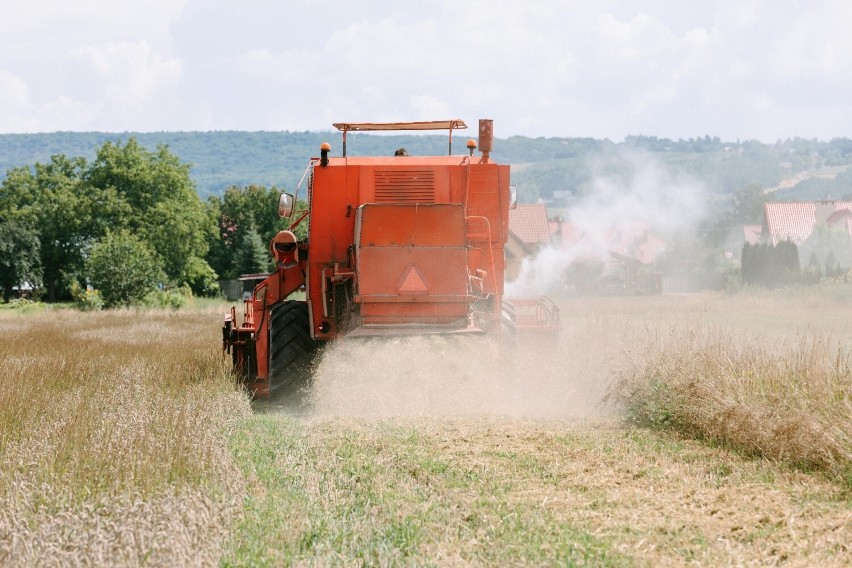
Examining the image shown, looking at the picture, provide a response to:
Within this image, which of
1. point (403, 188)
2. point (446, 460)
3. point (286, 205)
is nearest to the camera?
point (446, 460)

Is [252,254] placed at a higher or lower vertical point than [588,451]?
lower

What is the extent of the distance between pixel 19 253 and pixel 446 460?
73.7m

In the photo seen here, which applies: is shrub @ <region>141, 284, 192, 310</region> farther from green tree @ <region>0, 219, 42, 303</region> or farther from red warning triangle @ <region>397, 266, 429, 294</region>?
red warning triangle @ <region>397, 266, 429, 294</region>

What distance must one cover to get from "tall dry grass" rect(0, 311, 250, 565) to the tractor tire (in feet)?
1.85

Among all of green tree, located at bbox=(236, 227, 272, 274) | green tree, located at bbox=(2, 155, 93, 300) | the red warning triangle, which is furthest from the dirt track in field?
green tree, located at bbox=(2, 155, 93, 300)

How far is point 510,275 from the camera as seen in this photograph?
17.6 m

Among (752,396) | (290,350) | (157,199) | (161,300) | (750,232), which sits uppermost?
(752,396)

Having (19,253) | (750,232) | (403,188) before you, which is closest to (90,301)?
(19,253)

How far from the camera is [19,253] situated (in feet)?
250

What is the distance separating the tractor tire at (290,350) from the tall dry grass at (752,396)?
10.9ft

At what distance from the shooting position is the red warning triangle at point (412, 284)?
11078mm

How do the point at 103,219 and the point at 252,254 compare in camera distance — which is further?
the point at 252,254

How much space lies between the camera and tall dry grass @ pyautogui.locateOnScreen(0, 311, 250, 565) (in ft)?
16.4

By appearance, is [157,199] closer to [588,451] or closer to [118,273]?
[118,273]
